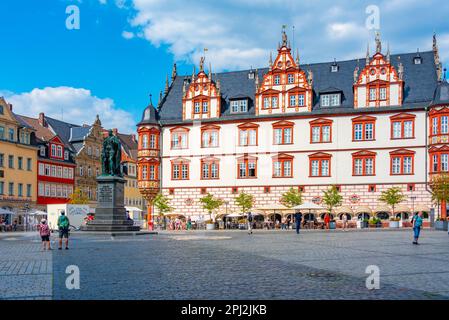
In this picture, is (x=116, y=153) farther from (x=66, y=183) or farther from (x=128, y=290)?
(x=66, y=183)

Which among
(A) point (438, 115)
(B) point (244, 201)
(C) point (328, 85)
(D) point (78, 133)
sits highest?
(C) point (328, 85)

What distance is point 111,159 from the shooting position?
114 ft

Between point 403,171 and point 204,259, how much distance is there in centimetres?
4011

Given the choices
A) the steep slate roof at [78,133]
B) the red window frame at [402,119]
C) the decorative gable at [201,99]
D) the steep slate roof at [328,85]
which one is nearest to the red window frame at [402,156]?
the red window frame at [402,119]

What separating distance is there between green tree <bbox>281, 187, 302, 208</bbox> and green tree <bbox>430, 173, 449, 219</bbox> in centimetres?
1200

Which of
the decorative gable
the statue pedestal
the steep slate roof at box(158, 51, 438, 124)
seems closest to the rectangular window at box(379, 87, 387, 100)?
the steep slate roof at box(158, 51, 438, 124)

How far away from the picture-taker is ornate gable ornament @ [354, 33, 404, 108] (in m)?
55.2

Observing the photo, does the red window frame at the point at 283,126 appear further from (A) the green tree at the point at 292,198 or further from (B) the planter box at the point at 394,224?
(B) the planter box at the point at 394,224

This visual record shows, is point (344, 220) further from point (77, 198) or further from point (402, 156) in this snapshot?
point (77, 198)

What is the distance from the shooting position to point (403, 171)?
54875 mm

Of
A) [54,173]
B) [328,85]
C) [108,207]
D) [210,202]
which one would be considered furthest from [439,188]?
[54,173]

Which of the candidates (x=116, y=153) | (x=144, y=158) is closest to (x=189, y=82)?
(x=144, y=158)

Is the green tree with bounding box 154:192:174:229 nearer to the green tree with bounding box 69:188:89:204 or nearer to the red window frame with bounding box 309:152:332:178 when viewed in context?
the green tree with bounding box 69:188:89:204

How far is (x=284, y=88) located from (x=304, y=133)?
493 centimetres
